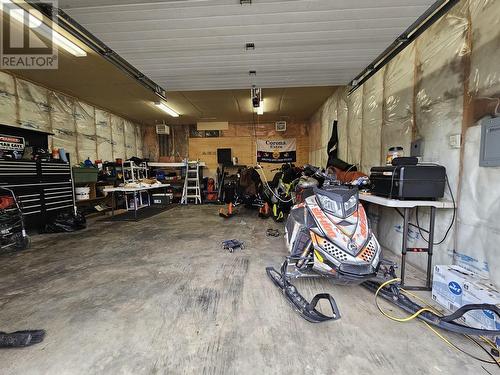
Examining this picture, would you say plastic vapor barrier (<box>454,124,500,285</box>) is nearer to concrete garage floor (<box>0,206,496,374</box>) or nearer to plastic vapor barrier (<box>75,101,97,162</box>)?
concrete garage floor (<box>0,206,496,374</box>)

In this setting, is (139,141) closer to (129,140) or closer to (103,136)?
(129,140)

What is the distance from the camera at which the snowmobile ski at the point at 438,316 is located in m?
1.20

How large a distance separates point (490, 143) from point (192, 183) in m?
7.35

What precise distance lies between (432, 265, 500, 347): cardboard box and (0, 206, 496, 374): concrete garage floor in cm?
18

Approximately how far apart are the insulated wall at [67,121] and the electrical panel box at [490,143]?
6.48 meters

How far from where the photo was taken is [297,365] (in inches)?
45.5

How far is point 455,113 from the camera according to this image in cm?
185

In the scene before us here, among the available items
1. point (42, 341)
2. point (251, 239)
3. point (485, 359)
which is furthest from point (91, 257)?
point (485, 359)

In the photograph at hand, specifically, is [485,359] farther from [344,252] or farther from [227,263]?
[227,263]

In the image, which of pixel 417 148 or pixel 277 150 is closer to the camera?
pixel 417 148


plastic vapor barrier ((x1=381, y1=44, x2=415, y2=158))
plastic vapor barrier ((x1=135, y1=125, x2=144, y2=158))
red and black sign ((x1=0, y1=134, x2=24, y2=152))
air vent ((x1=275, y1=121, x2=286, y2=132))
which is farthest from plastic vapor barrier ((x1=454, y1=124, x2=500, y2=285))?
plastic vapor barrier ((x1=135, y1=125, x2=144, y2=158))

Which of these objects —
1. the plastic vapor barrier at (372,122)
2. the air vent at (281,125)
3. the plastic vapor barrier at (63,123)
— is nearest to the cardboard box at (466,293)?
the plastic vapor barrier at (372,122)

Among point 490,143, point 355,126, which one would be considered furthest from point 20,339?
point 355,126

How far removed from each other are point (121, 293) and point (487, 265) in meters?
2.83
